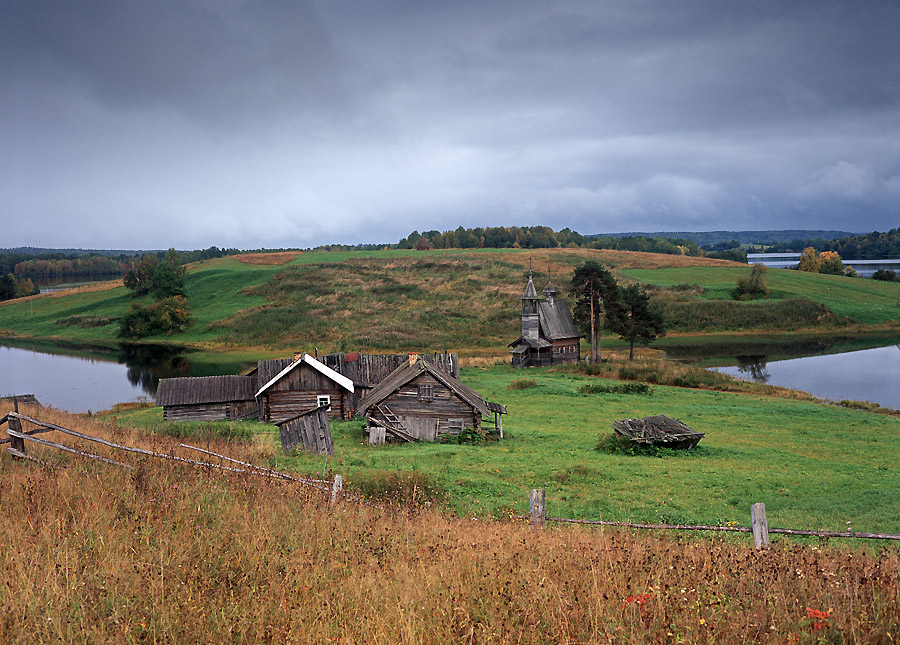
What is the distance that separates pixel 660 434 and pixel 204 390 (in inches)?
1098

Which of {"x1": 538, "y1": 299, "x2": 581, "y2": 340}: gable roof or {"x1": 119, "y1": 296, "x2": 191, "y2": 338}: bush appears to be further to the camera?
{"x1": 119, "y1": 296, "x2": 191, "y2": 338}: bush

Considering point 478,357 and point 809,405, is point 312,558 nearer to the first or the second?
point 809,405

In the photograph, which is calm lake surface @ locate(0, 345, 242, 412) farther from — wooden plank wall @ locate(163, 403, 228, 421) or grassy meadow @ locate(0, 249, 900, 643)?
grassy meadow @ locate(0, 249, 900, 643)

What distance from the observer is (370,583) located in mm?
5508

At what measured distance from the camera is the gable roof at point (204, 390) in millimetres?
37844

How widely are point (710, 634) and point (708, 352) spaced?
74467 millimetres

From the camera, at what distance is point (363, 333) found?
281 feet

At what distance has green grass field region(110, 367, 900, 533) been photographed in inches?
626

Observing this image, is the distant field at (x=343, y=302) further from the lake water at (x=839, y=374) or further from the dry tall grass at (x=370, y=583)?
the dry tall grass at (x=370, y=583)

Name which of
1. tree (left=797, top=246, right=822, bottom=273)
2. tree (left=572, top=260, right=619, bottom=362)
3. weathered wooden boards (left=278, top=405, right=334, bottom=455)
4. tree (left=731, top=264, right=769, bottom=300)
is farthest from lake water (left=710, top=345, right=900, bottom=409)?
tree (left=797, top=246, right=822, bottom=273)

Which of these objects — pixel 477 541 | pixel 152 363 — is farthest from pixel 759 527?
pixel 152 363

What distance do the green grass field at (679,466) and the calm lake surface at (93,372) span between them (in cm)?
1696

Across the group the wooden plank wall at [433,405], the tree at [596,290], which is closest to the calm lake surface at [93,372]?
the wooden plank wall at [433,405]

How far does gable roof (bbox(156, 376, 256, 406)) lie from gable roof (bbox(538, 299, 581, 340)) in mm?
33543
